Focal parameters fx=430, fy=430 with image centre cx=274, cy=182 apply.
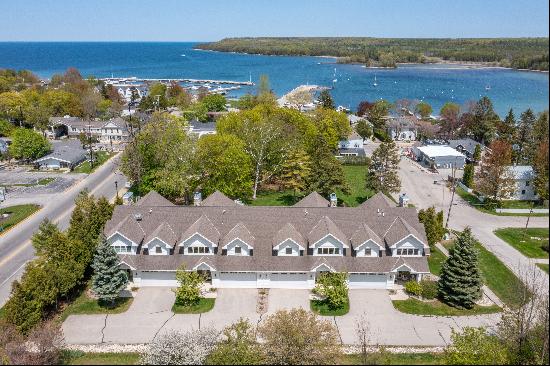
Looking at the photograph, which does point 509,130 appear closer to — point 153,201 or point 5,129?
point 153,201

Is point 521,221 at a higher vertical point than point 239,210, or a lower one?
lower

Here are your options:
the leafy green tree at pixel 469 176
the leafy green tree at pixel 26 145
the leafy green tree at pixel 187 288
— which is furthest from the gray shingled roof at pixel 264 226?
the leafy green tree at pixel 26 145

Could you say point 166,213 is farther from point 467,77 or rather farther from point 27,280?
point 467,77

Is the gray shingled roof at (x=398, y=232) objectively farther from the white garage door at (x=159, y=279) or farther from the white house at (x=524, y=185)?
the white house at (x=524, y=185)

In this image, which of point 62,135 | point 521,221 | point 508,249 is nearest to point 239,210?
point 508,249

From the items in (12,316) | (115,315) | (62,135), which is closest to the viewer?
(12,316)

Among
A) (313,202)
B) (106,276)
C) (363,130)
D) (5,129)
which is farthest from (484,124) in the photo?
(5,129)

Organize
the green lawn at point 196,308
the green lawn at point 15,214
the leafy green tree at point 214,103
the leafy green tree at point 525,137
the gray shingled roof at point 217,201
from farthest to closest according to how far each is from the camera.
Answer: the leafy green tree at point 214,103
the leafy green tree at point 525,137
the green lawn at point 15,214
the gray shingled roof at point 217,201
the green lawn at point 196,308
